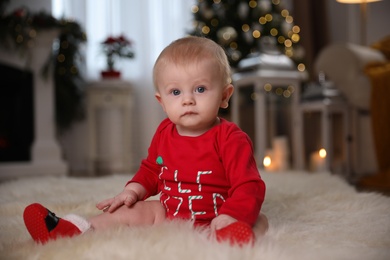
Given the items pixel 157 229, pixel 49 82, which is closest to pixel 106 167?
pixel 49 82

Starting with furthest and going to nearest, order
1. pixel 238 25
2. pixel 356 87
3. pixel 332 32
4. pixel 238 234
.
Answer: pixel 332 32, pixel 238 25, pixel 356 87, pixel 238 234

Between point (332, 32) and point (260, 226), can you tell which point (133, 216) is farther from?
point (332, 32)

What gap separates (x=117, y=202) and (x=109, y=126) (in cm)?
322

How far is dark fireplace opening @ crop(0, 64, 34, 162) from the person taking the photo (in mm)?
3377

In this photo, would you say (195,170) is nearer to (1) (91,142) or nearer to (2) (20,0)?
(1) (91,142)

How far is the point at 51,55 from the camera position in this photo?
3400 mm

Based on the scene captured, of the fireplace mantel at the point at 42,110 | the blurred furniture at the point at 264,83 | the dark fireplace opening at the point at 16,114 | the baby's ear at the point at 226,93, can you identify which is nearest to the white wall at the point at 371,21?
the blurred furniture at the point at 264,83

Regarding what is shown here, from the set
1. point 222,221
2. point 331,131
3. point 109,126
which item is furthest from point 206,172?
point 109,126

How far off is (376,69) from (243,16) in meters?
1.41

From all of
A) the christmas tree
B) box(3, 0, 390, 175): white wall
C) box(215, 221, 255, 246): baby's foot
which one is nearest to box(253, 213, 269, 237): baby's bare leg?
box(215, 221, 255, 246): baby's foot

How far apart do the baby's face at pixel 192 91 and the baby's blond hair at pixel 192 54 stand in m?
0.01

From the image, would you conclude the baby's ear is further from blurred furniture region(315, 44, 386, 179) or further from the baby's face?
blurred furniture region(315, 44, 386, 179)

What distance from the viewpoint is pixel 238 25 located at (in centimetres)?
386

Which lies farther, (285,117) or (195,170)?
(285,117)
